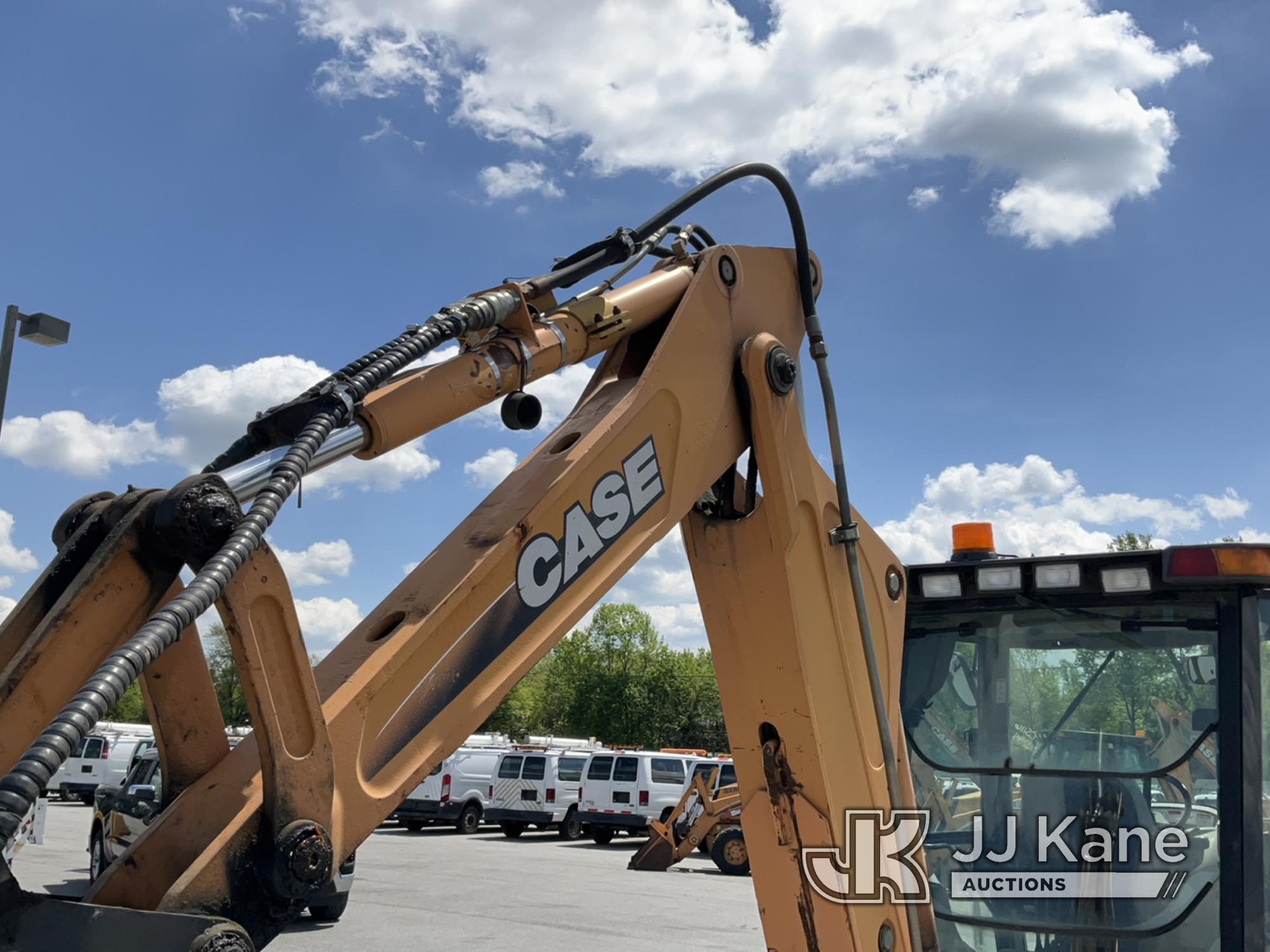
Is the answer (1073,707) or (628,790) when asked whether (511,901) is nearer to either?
(628,790)

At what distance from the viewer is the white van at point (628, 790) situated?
23984 mm

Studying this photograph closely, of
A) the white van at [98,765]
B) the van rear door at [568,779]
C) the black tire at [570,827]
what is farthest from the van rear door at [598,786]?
the white van at [98,765]

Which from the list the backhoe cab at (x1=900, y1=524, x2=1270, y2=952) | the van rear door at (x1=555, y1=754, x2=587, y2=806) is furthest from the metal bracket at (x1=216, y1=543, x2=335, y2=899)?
the van rear door at (x1=555, y1=754, x2=587, y2=806)

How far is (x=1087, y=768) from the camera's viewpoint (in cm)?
422

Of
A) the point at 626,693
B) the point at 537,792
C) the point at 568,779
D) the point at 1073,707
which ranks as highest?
the point at 626,693

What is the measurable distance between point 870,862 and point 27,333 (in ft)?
37.4

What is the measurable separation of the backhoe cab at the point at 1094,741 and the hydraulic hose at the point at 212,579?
2.37 meters

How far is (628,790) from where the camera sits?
79.2 ft

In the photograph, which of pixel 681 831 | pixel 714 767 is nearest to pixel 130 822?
pixel 681 831

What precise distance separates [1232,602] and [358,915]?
10675mm

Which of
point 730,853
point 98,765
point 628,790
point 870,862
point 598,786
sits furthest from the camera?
point 98,765

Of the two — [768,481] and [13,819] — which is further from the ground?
[768,481]

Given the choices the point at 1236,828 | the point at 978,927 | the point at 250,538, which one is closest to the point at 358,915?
the point at 978,927

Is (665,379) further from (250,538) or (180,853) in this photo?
(180,853)
